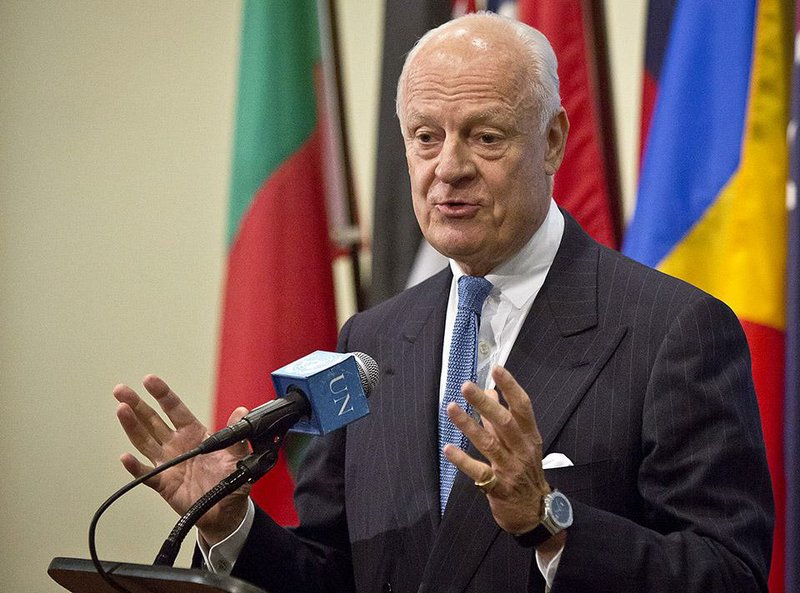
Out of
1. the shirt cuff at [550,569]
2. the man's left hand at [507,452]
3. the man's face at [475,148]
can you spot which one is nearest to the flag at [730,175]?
the man's face at [475,148]

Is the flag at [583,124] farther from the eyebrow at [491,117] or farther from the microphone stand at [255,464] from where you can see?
the microphone stand at [255,464]

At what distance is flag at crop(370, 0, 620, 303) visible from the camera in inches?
118

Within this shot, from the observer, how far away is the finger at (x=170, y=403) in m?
1.67

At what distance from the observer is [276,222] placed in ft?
10.6

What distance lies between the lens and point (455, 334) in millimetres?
1950

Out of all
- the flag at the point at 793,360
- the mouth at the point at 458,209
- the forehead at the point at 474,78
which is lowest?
the flag at the point at 793,360

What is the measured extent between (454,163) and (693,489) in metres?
0.65

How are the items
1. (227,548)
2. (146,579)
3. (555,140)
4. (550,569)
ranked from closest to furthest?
(146,579) < (550,569) < (227,548) < (555,140)

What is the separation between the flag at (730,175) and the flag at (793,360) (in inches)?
2.7

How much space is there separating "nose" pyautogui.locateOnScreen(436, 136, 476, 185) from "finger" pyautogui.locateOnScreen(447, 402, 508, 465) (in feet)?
1.90

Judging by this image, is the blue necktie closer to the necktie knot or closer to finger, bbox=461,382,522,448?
the necktie knot

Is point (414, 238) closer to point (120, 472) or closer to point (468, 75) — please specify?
point (468, 75)

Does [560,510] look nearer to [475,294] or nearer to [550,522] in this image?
[550,522]

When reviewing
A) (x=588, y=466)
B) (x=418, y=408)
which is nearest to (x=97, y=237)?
(x=418, y=408)
